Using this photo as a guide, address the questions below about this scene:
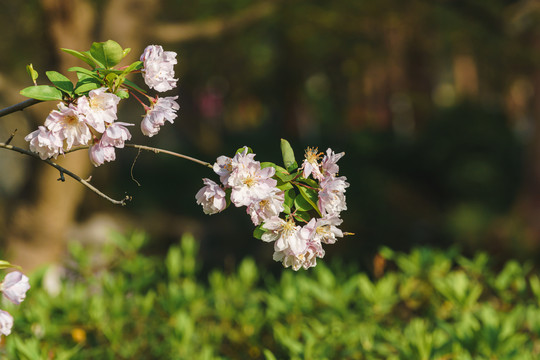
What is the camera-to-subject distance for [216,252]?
31.8ft

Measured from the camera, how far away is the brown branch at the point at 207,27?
513 cm

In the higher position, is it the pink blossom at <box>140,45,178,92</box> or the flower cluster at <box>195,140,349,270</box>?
the pink blossom at <box>140,45,178,92</box>

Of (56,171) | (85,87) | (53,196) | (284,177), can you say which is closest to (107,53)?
(85,87)

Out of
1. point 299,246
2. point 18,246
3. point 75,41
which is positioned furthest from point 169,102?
point 18,246

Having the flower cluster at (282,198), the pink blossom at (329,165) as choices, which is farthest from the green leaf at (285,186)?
the pink blossom at (329,165)

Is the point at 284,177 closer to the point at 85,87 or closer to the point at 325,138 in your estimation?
the point at 85,87

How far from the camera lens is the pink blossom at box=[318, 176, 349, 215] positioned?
1545 mm

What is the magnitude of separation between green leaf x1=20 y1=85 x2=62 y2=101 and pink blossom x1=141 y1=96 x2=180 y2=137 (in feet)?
0.78

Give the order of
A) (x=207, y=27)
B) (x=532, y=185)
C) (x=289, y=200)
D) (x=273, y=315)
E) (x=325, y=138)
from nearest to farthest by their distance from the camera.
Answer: (x=289, y=200)
(x=273, y=315)
(x=207, y=27)
(x=532, y=185)
(x=325, y=138)

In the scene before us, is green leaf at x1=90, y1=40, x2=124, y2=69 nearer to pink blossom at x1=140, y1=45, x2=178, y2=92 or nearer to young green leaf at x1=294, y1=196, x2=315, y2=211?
pink blossom at x1=140, y1=45, x2=178, y2=92

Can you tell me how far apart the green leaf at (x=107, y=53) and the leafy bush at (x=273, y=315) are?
4.27 feet

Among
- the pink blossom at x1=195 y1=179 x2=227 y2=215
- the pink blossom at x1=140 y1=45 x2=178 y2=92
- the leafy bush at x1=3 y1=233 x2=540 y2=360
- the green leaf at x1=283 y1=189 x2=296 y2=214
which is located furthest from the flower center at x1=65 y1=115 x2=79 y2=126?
the leafy bush at x1=3 y1=233 x2=540 y2=360

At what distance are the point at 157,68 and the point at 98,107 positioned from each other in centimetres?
21

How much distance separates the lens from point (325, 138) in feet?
54.2
